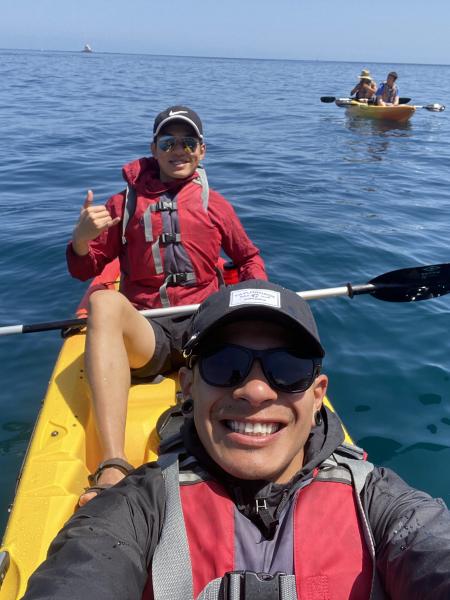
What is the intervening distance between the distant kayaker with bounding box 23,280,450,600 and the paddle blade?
2620mm

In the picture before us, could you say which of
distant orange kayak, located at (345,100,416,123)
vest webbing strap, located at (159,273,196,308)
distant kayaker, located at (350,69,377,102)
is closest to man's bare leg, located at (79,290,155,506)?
vest webbing strap, located at (159,273,196,308)

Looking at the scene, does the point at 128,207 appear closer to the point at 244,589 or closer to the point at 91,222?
the point at 91,222

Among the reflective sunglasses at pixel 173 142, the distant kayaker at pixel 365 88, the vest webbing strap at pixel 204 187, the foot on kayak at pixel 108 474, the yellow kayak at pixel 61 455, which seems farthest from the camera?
the distant kayaker at pixel 365 88

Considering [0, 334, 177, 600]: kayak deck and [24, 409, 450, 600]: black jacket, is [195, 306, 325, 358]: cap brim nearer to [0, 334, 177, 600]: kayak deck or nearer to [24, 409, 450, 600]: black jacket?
[24, 409, 450, 600]: black jacket

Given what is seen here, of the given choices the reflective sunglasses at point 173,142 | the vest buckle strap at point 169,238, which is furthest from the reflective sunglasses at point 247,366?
the reflective sunglasses at point 173,142

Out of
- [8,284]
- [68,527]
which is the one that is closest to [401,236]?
[8,284]

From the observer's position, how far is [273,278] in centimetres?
581

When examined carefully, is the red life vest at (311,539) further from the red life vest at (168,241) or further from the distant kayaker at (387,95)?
the distant kayaker at (387,95)

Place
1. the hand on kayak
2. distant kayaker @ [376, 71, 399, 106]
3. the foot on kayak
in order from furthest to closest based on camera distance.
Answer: distant kayaker @ [376, 71, 399, 106], the hand on kayak, the foot on kayak

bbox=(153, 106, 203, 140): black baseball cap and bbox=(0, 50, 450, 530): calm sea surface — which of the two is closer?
bbox=(153, 106, 203, 140): black baseball cap

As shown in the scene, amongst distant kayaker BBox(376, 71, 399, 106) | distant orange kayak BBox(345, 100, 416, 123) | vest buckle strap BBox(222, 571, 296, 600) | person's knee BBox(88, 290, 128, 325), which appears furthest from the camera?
distant kayaker BBox(376, 71, 399, 106)

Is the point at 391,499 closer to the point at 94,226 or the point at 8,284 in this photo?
the point at 94,226

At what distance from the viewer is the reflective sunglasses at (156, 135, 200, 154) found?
3.53m

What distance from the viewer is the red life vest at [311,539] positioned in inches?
62.1
